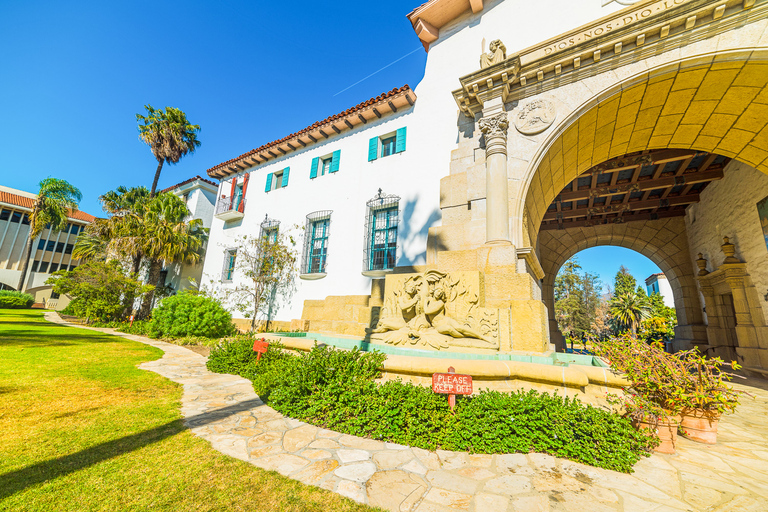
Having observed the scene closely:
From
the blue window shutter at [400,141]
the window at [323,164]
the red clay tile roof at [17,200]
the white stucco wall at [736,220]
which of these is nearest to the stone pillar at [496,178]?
the blue window shutter at [400,141]

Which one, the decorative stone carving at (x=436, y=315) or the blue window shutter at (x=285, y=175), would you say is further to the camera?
the blue window shutter at (x=285, y=175)

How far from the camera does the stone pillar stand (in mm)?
6461

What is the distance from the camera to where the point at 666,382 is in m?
4.04

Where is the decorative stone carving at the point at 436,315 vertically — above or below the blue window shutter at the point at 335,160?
below

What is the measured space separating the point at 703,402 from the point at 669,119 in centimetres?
638

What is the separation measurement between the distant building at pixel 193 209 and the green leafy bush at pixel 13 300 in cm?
1798

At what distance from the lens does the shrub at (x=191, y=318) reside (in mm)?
11625

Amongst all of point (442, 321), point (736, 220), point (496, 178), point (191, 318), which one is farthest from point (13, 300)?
point (736, 220)

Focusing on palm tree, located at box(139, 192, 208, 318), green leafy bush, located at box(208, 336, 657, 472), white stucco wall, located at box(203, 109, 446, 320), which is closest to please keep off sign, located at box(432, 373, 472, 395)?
green leafy bush, located at box(208, 336, 657, 472)

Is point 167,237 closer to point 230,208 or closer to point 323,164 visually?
point 230,208

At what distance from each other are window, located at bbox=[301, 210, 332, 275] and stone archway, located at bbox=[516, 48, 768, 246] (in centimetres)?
828

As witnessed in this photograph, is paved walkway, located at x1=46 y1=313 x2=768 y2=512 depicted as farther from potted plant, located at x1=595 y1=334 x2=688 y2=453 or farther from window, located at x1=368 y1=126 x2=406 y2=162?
window, located at x1=368 y1=126 x2=406 y2=162

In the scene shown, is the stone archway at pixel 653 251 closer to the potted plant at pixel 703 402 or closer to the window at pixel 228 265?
the potted plant at pixel 703 402

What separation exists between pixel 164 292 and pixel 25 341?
36.3 feet
